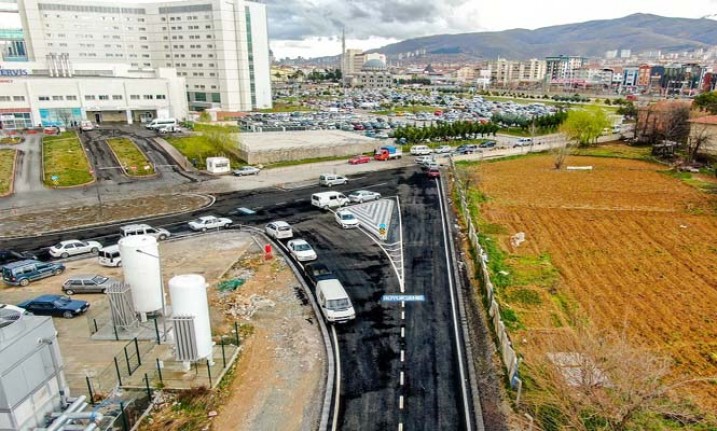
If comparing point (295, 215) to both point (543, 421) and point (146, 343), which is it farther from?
point (543, 421)

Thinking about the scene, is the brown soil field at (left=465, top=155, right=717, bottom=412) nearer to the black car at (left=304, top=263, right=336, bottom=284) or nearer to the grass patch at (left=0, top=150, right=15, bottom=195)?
the black car at (left=304, top=263, right=336, bottom=284)

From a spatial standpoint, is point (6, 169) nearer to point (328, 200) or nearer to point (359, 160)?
point (328, 200)

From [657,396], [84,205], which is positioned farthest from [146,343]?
[84,205]

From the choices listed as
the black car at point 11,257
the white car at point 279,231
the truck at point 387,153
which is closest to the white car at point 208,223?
the white car at point 279,231

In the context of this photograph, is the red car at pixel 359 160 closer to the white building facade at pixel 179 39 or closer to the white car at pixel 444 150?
the white car at pixel 444 150

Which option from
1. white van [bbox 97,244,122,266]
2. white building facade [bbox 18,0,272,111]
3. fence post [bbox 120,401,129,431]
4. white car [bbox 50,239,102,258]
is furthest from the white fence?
white building facade [bbox 18,0,272,111]

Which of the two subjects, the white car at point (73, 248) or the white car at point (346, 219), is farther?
the white car at point (346, 219)

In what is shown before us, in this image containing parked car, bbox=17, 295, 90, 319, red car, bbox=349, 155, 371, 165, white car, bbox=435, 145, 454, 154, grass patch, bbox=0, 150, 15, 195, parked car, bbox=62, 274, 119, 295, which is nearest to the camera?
parked car, bbox=17, 295, 90, 319
